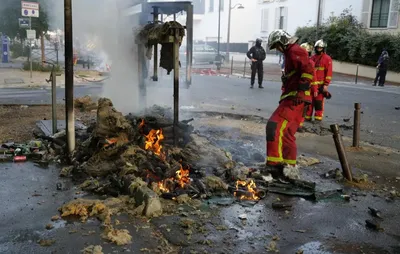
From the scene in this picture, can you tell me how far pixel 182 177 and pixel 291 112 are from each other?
1798 mm

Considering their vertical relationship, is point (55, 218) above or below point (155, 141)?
below

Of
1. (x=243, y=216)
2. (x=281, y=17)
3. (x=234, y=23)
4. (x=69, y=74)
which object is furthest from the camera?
(x=234, y=23)

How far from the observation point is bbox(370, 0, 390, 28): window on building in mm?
25906

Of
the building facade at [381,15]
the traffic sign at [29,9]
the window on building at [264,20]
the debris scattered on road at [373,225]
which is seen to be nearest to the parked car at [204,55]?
the window on building at [264,20]

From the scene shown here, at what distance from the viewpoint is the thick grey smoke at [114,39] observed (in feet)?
24.8

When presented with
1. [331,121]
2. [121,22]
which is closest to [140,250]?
[121,22]

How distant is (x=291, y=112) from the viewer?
18.8 feet

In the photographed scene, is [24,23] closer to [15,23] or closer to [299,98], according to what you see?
[15,23]

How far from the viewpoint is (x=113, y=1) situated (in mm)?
7562

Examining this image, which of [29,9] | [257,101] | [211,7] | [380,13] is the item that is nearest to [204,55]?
[380,13]

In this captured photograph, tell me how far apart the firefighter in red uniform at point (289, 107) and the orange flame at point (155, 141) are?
1.57m

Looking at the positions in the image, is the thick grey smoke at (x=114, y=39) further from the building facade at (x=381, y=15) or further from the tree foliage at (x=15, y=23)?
the building facade at (x=381, y=15)

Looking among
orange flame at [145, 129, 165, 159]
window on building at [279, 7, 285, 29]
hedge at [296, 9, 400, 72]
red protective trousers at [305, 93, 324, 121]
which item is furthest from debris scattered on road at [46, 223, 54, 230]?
window on building at [279, 7, 285, 29]

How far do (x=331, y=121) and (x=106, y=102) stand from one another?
251 inches
